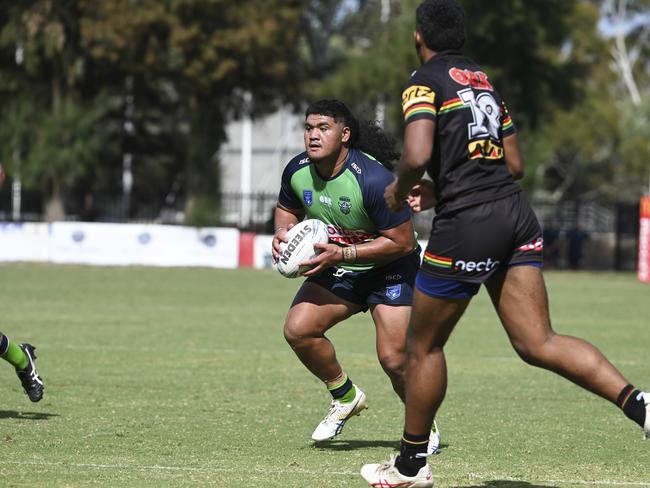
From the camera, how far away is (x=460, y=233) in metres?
6.05

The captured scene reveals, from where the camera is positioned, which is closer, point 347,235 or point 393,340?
point 393,340

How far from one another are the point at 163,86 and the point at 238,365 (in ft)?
127

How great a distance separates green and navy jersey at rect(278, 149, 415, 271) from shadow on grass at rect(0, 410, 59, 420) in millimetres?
2660

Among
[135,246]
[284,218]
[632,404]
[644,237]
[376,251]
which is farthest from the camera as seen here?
[135,246]

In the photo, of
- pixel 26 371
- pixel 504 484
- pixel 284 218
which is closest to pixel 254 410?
pixel 26 371

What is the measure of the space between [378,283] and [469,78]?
7.86 feet

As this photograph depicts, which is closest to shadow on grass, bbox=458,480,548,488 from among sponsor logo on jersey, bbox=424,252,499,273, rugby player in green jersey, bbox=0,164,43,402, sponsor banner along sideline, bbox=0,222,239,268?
sponsor logo on jersey, bbox=424,252,499,273

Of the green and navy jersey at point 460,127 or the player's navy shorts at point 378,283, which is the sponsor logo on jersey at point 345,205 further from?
the green and navy jersey at point 460,127

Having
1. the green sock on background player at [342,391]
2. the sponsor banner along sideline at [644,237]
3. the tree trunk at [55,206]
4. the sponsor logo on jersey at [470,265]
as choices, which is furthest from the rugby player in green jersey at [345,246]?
the tree trunk at [55,206]

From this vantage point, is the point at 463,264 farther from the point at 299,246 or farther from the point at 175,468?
the point at 175,468

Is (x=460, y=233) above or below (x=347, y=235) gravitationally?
above

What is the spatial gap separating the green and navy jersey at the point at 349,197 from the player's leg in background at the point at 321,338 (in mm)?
284

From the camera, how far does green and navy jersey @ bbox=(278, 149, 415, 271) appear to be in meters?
7.89

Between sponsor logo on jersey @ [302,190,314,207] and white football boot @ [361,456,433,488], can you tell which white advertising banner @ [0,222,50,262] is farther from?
white football boot @ [361,456,433,488]
